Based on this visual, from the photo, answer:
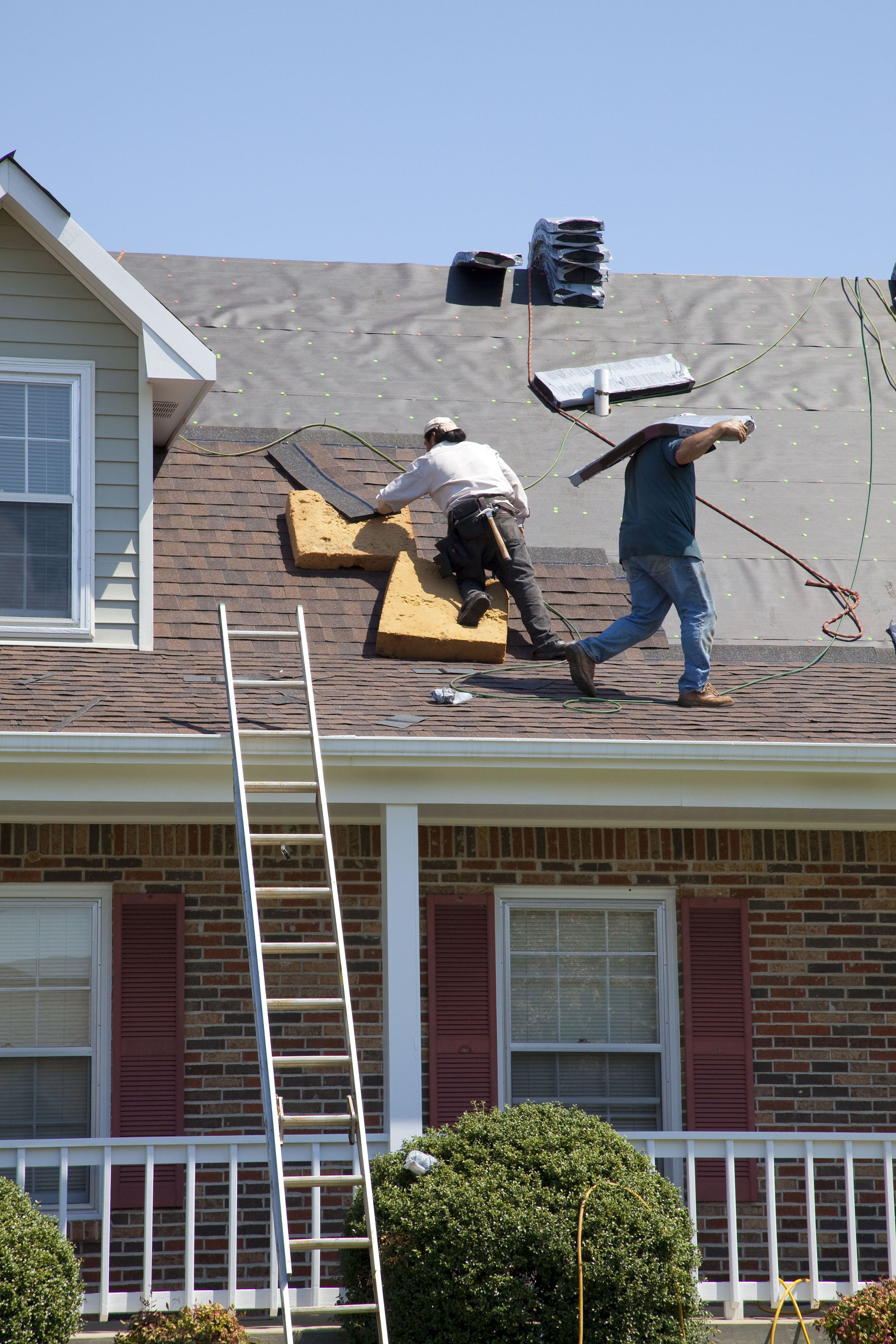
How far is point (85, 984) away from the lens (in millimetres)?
8023

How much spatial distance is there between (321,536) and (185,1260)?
429 centimetres

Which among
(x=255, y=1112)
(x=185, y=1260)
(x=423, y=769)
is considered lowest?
(x=185, y=1260)

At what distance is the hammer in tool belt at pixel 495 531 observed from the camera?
8.97 metres

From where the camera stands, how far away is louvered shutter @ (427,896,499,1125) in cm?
805

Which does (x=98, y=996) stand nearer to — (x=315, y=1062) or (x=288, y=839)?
(x=288, y=839)

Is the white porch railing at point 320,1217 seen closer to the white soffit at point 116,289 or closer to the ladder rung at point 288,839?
the ladder rung at point 288,839

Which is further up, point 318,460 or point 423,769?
point 318,460

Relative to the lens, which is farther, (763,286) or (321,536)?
(763,286)

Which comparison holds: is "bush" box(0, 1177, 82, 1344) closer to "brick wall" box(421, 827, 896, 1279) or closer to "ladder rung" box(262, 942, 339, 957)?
"ladder rung" box(262, 942, 339, 957)

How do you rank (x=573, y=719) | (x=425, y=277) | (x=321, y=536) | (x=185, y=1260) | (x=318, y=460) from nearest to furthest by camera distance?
(x=185, y=1260) → (x=573, y=719) → (x=321, y=536) → (x=318, y=460) → (x=425, y=277)

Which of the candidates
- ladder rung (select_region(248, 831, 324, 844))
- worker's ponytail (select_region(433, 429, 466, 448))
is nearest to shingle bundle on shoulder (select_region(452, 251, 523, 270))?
worker's ponytail (select_region(433, 429, 466, 448))

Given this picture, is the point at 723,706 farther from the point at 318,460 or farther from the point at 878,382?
the point at 878,382

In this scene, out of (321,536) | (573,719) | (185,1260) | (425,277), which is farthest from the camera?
(425,277)

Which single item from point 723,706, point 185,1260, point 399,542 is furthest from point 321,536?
A: point 185,1260
